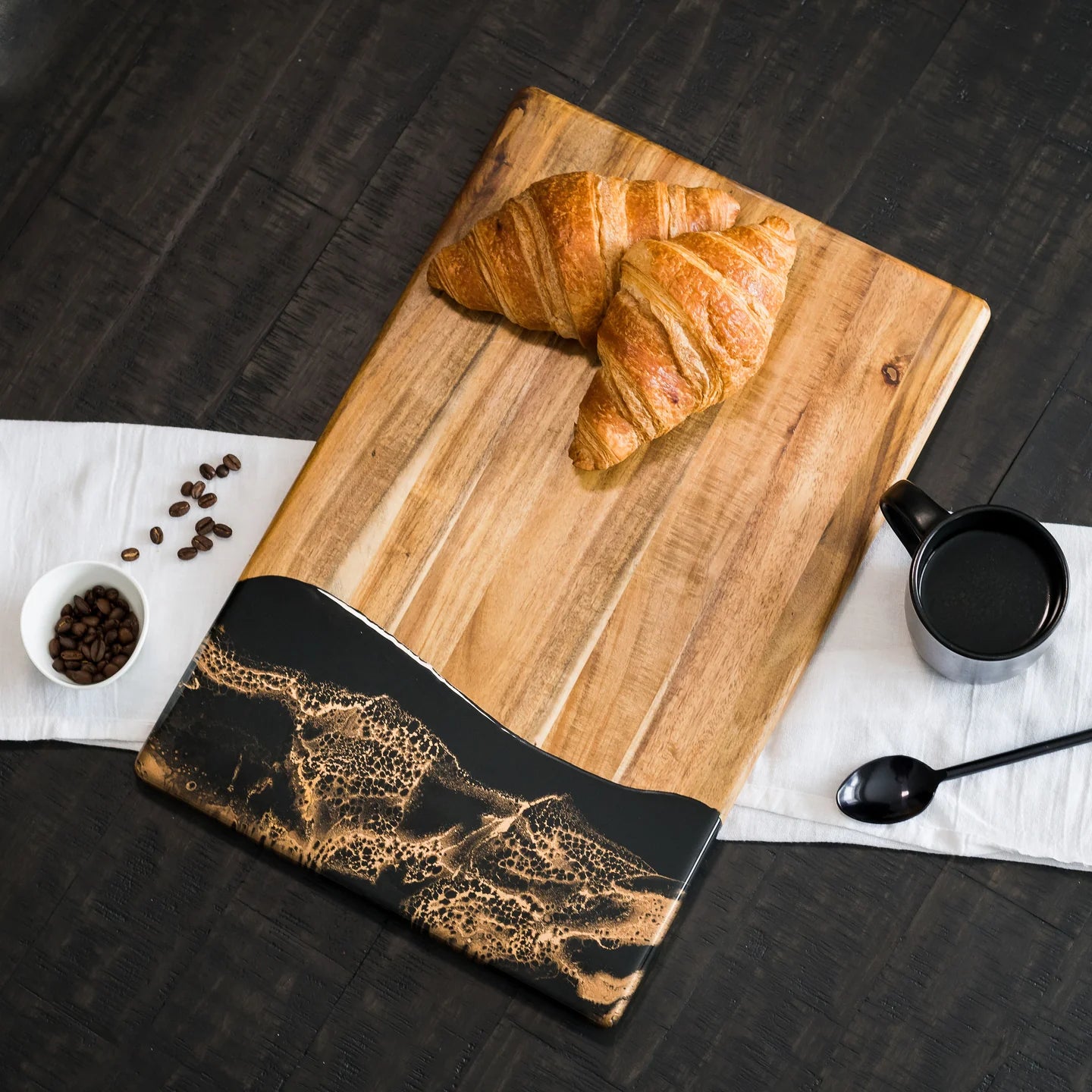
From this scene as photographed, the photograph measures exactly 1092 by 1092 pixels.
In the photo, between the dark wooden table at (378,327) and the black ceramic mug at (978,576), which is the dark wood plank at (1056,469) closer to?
the dark wooden table at (378,327)

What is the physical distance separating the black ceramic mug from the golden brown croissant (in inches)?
10.0

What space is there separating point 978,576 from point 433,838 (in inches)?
28.6

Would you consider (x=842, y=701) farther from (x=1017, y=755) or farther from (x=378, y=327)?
(x=378, y=327)

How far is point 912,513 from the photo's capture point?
1.26m

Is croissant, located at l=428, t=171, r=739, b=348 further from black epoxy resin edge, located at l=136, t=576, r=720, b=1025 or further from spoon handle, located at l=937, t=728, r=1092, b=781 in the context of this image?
spoon handle, located at l=937, t=728, r=1092, b=781

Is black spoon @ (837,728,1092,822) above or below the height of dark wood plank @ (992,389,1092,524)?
below

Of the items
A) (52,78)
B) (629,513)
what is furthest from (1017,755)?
(52,78)

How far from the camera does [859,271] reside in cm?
140

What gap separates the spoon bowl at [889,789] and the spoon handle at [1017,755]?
2 cm

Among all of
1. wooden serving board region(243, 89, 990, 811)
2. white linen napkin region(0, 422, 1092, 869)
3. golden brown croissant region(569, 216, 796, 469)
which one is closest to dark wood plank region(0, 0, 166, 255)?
white linen napkin region(0, 422, 1092, 869)

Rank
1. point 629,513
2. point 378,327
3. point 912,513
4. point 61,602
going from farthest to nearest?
1. point 378,327
2. point 61,602
3. point 629,513
4. point 912,513

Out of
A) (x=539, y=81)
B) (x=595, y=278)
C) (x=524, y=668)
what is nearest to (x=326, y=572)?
(x=524, y=668)

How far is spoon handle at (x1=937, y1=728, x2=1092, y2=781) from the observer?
1381 millimetres

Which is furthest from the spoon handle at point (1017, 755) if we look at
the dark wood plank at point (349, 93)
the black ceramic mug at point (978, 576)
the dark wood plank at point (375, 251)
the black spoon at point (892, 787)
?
the dark wood plank at point (349, 93)
